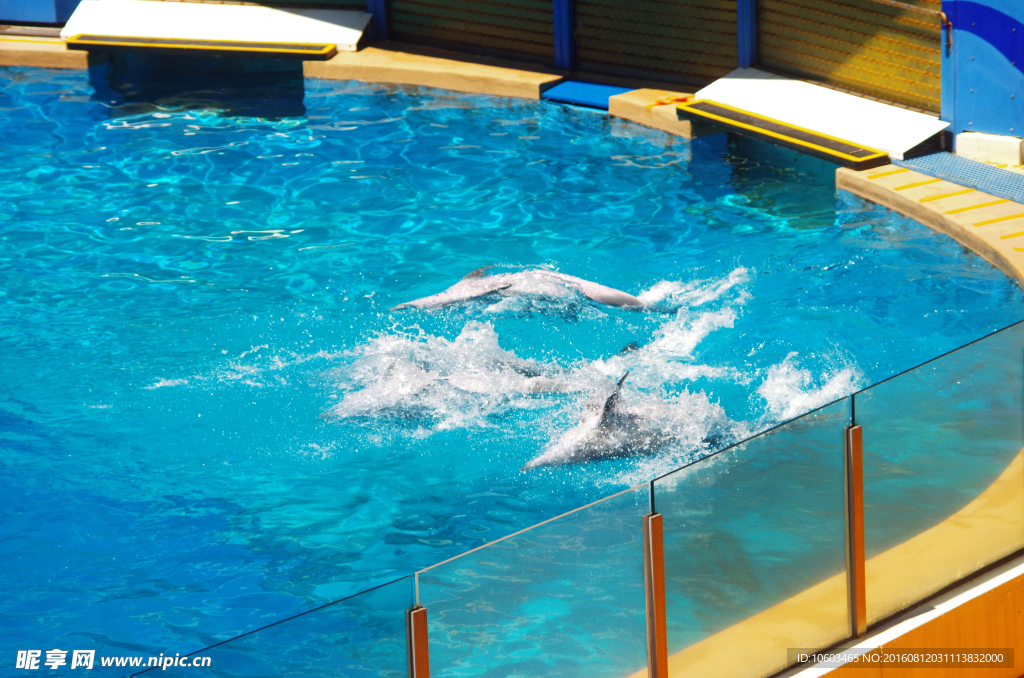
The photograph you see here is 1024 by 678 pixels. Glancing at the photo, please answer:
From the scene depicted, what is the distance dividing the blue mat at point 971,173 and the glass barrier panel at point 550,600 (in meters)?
7.18

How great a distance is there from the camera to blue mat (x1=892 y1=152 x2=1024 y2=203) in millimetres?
9461

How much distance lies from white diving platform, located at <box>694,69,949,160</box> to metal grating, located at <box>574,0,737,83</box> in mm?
641

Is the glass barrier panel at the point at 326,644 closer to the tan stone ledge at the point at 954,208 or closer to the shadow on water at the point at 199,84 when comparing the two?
the tan stone ledge at the point at 954,208

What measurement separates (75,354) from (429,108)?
664 cm

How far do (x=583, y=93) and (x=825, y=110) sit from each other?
3.34m

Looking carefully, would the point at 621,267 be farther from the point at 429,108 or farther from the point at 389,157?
the point at 429,108

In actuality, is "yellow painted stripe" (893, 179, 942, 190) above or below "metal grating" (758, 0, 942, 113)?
below

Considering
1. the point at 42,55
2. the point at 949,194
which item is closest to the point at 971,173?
the point at 949,194

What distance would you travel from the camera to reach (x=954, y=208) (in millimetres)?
9336

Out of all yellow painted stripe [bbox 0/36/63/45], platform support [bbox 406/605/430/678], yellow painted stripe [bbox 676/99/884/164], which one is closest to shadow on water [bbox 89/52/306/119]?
yellow painted stripe [bbox 0/36/63/45]

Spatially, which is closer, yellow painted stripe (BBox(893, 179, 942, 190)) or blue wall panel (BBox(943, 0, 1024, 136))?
blue wall panel (BBox(943, 0, 1024, 136))

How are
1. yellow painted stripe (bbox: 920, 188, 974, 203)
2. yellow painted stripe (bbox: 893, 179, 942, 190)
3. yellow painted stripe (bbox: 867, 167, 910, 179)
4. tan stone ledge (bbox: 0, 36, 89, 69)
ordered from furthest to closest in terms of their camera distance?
tan stone ledge (bbox: 0, 36, 89, 69) → yellow painted stripe (bbox: 867, 167, 910, 179) → yellow painted stripe (bbox: 893, 179, 942, 190) → yellow painted stripe (bbox: 920, 188, 974, 203)

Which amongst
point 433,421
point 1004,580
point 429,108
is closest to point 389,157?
point 429,108

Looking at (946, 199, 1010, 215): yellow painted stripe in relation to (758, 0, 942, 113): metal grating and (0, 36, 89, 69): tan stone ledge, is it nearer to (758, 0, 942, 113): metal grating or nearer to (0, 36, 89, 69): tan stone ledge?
(758, 0, 942, 113): metal grating
